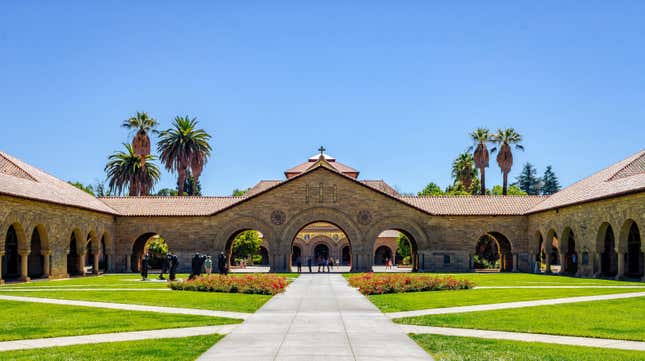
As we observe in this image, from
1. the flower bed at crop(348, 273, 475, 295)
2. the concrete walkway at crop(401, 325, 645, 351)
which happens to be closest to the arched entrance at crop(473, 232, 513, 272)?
the flower bed at crop(348, 273, 475, 295)

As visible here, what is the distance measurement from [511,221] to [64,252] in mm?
30183

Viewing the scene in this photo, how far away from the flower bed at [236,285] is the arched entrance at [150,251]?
24787mm

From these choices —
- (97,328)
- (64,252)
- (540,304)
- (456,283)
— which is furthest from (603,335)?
(64,252)

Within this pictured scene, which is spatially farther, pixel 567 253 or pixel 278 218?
pixel 278 218

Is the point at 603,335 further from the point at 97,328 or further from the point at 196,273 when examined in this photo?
the point at 196,273

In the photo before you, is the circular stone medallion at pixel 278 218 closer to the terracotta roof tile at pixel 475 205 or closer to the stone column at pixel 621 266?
the terracotta roof tile at pixel 475 205

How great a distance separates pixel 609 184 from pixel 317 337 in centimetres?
2945

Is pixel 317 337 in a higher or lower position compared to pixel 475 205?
lower

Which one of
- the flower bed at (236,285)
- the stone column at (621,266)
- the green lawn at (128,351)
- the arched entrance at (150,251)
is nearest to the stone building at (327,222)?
the arched entrance at (150,251)

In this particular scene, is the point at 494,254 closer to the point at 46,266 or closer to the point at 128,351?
the point at 46,266

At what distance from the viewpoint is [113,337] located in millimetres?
13469

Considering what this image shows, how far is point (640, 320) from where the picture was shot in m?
15.9

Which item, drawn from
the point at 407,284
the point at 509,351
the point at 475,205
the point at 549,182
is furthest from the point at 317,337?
the point at 549,182

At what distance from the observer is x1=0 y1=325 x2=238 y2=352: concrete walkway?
12.5m
